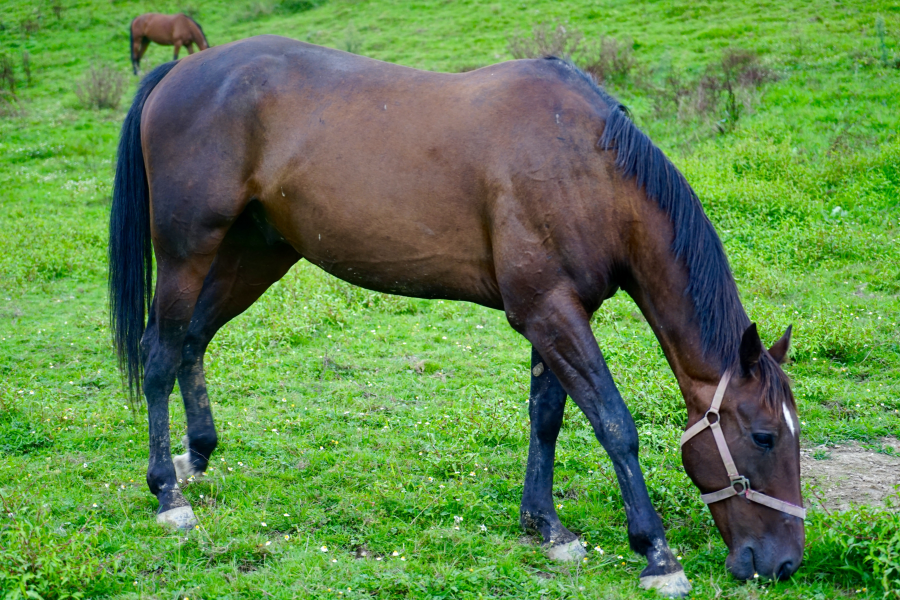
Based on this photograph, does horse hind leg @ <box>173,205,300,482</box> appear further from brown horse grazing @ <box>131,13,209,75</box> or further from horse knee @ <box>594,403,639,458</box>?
brown horse grazing @ <box>131,13,209,75</box>

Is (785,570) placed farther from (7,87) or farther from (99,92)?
(7,87)

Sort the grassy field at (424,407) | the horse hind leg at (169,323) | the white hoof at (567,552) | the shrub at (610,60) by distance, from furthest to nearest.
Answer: the shrub at (610,60) < the horse hind leg at (169,323) < the white hoof at (567,552) < the grassy field at (424,407)

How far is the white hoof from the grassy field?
0.09 m

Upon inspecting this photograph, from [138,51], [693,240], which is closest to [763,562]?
[693,240]

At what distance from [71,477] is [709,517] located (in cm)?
350

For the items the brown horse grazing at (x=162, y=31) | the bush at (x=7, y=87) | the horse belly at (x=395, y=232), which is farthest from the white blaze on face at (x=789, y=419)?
the brown horse grazing at (x=162, y=31)

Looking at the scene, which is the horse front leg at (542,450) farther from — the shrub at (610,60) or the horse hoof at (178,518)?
the shrub at (610,60)

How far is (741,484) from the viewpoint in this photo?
10.9ft

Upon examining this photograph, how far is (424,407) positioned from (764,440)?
2643 millimetres

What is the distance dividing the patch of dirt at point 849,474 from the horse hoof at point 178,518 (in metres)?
3.17

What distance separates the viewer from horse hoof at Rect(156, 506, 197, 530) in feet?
12.8

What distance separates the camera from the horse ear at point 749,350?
3195 mm

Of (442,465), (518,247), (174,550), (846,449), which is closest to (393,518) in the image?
(442,465)

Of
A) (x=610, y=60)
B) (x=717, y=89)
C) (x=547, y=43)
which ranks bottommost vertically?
(x=717, y=89)
